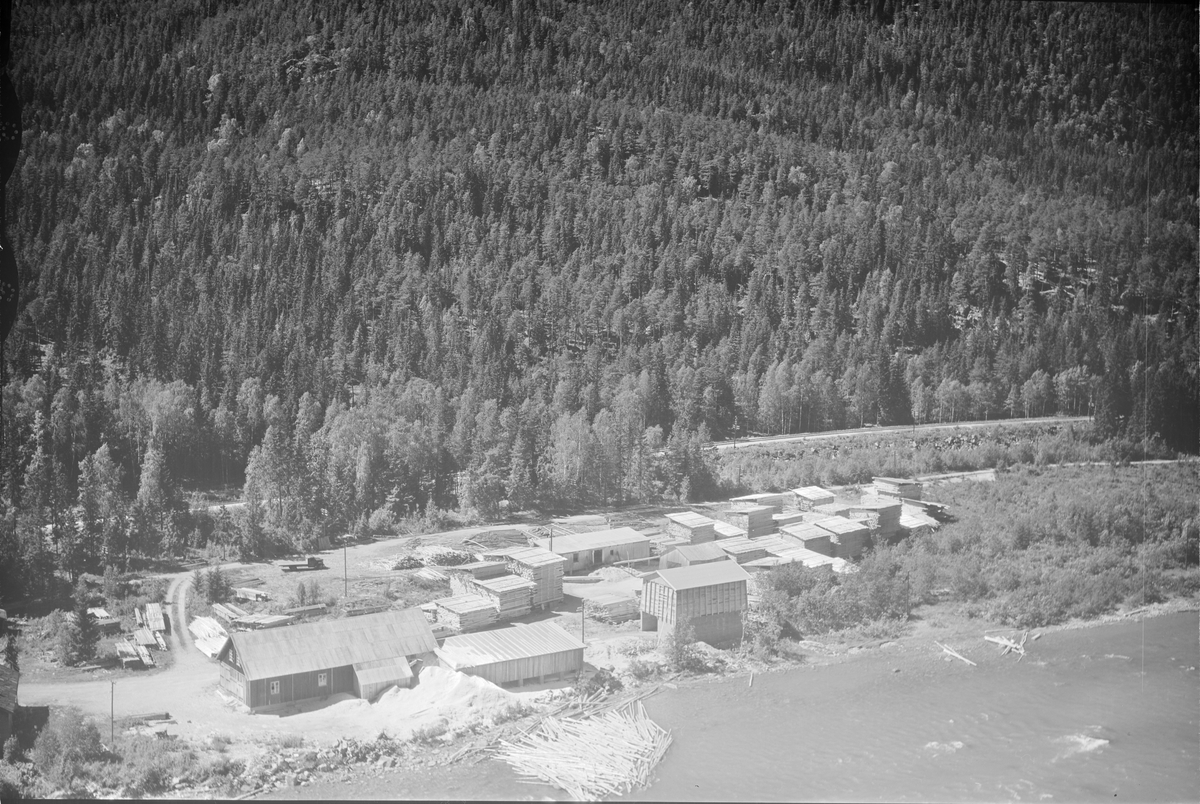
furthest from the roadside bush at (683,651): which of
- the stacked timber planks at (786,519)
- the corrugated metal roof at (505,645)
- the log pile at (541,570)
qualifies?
the stacked timber planks at (786,519)

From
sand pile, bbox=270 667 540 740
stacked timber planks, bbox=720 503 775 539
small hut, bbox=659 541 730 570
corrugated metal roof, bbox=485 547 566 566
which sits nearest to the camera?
sand pile, bbox=270 667 540 740

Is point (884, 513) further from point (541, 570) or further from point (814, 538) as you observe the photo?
point (541, 570)

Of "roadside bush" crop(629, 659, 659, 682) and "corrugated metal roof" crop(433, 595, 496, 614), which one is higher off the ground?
"corrugated metal roof" crop(433, 595, 496, 614)

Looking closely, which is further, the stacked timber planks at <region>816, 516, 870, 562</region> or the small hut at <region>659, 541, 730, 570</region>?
the stacked timber planks at <region>816, 516, 870, 562</region>

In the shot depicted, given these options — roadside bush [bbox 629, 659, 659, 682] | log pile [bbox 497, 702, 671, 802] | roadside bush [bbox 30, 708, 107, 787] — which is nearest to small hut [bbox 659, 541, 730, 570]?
roadside bush [bbox 629, 659, 659, 682]

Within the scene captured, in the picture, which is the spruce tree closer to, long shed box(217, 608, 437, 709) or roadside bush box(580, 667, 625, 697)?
long shed box(217, 608, 437, 709)

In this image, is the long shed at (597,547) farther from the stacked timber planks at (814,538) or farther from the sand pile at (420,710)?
the sand pile at (420,710)
